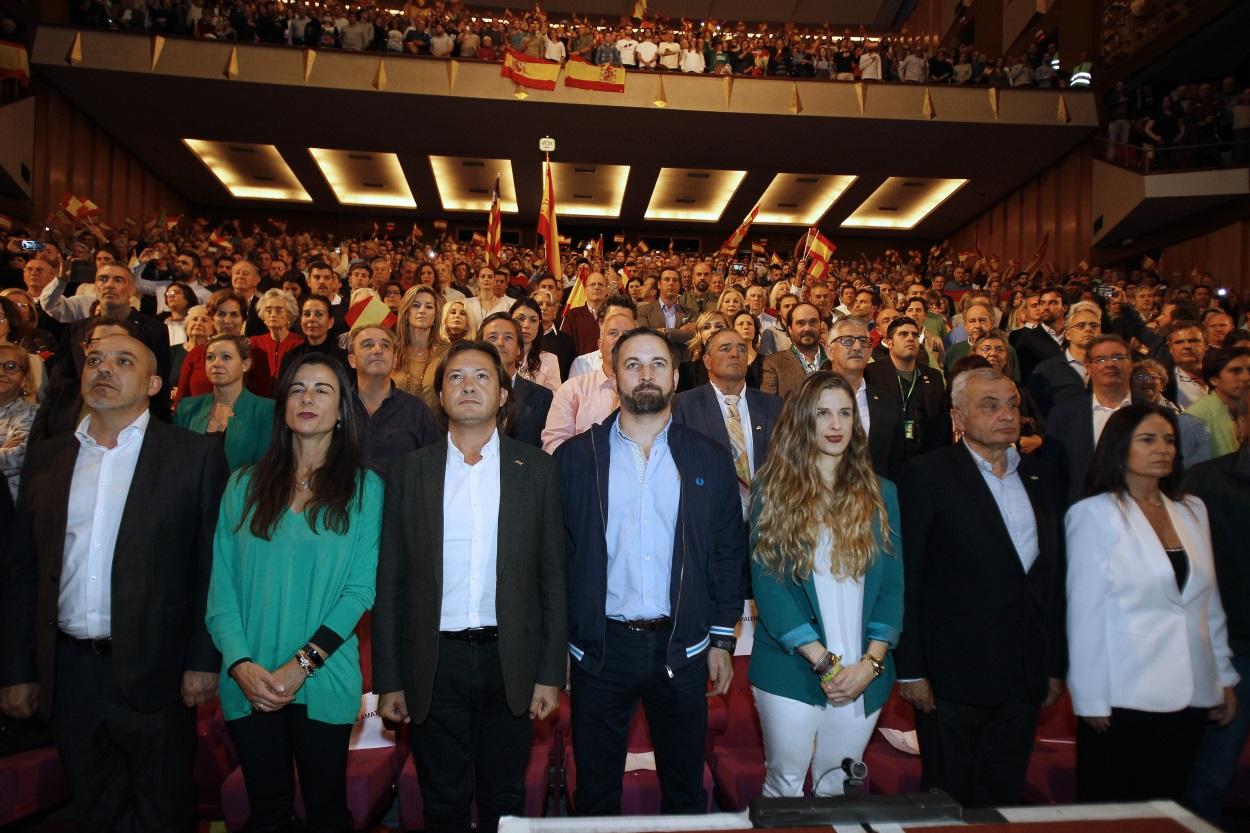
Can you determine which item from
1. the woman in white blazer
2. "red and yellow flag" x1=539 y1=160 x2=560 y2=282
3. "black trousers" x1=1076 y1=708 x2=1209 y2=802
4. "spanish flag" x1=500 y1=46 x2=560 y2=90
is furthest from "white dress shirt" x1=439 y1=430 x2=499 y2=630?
"spanish flag" x1=500 y1=46 x2=560 y2=90

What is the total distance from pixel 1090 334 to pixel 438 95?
461 inches

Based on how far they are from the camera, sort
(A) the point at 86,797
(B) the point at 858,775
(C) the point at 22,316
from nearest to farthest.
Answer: (B) the point at 858,775
(A) the point at 86,797
(C) the point at 22,316

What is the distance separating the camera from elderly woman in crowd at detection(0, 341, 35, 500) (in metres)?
3.13

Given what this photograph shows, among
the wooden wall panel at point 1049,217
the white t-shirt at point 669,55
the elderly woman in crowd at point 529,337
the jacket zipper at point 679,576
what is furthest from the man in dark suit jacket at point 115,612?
the wooden wall panel at point 1049,217

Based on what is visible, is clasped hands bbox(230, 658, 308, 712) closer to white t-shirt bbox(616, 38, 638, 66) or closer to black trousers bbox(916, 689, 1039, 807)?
black trousers bbox(916, 689, 1039, 807)

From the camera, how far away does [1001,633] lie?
249 cm

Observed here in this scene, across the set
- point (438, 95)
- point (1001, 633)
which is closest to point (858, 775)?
point (1001, 633)

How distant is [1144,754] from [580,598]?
1772 millimetres

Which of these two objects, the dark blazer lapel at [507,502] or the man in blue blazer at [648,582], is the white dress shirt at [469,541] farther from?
the man in blue blazer at [648,582]

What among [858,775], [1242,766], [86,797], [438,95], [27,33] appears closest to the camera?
[858,775]

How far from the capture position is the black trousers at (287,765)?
2287 millimetres

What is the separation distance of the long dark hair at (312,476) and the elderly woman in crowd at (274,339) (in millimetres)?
2117

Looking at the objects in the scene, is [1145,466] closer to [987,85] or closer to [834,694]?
[834,694]

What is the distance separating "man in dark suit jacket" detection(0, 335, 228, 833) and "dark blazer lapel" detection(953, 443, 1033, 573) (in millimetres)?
2330
